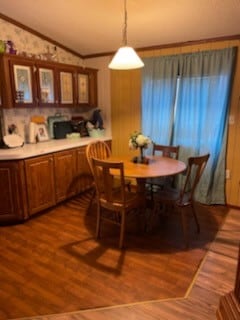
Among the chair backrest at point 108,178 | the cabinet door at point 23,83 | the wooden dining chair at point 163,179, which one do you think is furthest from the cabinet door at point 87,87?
the chair backrest at point 108,178

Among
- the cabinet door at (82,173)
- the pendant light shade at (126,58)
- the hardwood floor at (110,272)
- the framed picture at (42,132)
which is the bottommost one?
the hardwood floor at (110,272)

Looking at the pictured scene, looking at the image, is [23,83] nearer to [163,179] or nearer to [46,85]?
[46,85]

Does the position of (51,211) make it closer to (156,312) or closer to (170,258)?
(170,258)

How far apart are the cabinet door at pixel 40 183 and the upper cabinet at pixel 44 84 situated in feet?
2.61

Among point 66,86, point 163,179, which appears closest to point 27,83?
point 66,86

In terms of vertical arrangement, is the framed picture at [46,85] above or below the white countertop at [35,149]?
above

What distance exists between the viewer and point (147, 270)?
2.19 meters

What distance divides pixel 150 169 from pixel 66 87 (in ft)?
6.83

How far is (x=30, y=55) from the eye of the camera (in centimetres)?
349

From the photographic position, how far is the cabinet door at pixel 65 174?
3.38m

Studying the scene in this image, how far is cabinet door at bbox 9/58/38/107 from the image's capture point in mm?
3049

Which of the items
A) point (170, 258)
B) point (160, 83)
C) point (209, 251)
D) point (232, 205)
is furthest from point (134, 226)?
point (160, 83)

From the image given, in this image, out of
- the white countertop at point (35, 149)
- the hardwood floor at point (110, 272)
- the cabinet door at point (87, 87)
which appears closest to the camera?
the hardwood floor at point (110, 272)

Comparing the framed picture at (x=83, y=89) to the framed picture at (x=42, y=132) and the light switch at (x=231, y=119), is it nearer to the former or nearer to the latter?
the framed picture at (x=42, y=132)
